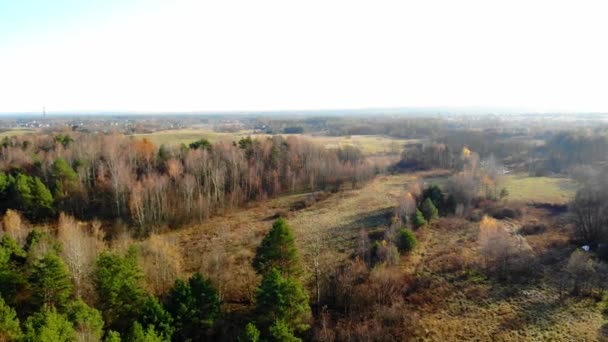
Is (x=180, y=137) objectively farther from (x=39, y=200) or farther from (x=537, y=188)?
(x=537, y=188)

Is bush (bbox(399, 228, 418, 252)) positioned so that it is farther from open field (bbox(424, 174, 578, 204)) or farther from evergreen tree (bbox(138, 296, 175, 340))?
open field (bbox(424, 174, 578, 204))

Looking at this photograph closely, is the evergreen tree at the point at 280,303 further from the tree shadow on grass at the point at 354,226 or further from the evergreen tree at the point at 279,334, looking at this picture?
the tree shadow on grass at the point at 354,226

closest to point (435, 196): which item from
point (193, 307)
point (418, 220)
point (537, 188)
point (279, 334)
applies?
point (418, 220)

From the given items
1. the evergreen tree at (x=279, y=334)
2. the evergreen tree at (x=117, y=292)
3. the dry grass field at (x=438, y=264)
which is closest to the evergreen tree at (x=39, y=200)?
the dry grass field at (x=438, y=264)

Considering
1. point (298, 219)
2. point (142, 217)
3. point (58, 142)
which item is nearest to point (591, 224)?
point (298, 219)

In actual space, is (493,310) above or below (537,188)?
below
